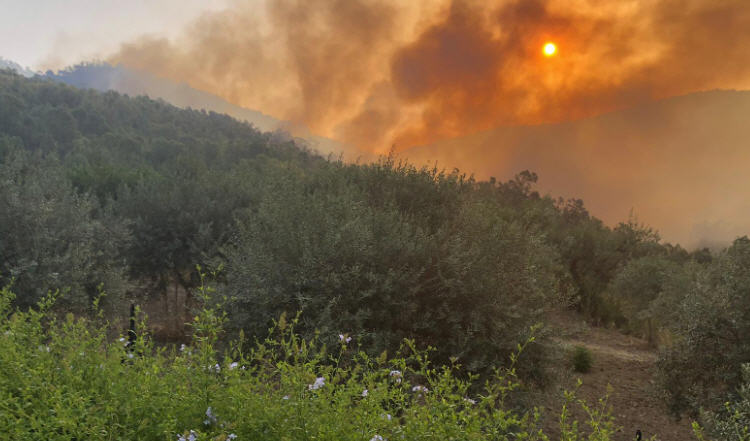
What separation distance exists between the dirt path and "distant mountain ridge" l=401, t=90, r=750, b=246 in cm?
6776

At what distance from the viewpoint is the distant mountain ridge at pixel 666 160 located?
332 feet

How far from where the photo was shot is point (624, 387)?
1991cm

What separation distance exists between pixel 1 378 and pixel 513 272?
32.0 feet

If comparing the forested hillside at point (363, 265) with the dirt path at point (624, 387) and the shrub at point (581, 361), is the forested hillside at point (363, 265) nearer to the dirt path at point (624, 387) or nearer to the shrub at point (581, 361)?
the dirt path at point (624, 387)

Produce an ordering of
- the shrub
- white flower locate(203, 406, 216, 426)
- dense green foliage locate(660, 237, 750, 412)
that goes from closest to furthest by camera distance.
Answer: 1. white flower locate(203, 406, 216, 426)
2. dense green foliage locate(660, 237, 750, 412)
3. the shrub

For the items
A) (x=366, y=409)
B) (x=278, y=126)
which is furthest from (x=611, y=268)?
(x=278, y=126)

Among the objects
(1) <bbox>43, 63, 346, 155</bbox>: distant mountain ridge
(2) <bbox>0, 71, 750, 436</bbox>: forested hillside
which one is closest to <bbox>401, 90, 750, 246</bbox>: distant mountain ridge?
(1) <bbox>43, 63, 346, 155</bbox>: distant mountain ridge

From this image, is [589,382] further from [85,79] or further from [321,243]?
[85,79]

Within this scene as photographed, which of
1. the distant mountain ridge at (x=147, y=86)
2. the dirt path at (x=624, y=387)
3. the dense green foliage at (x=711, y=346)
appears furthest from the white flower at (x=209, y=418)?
the distant mountain ridge at (x=147, y=86)

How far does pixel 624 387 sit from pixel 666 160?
387 feet

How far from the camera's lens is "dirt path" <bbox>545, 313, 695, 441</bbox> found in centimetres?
1403

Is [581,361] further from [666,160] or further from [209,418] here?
[666,160]

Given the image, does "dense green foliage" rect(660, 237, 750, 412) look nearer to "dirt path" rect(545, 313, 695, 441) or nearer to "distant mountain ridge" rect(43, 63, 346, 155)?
"dirt path" rect(545, 313, 695, 441)

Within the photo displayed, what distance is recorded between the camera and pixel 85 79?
167m
